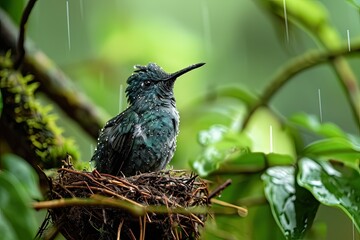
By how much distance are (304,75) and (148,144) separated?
9.88 feet

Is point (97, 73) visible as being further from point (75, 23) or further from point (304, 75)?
point (304, 75)

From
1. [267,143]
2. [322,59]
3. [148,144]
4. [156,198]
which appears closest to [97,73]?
[267,143]

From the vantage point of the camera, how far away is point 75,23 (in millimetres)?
4742

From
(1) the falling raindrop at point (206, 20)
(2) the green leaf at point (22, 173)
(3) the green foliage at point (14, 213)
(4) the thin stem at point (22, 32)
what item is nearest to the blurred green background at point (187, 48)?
(1) the falling raindrop at point (206, 20)

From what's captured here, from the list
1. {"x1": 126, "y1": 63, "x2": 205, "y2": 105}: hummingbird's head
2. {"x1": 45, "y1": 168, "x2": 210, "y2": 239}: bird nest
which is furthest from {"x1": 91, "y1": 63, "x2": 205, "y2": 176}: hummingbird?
{"x1": 45, "y1": 168, "x2": 210, "y2": 239}: bird nest

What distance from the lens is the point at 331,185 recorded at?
6.81 ft

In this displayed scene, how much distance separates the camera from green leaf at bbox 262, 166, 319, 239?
6.69 feet

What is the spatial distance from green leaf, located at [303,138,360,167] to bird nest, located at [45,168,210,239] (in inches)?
19.3

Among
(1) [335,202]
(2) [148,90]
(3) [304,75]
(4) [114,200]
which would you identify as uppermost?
(2) [148,90]

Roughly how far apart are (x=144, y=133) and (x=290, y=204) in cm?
49

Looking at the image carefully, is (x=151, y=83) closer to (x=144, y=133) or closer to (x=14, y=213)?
(x=144, y=133)

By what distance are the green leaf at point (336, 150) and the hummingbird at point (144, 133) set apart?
459 millimetres

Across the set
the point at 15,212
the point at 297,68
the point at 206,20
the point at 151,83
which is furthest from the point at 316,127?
the point at 206,20

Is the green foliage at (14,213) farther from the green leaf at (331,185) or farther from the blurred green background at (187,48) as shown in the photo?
the blurred green background at (187,48)
